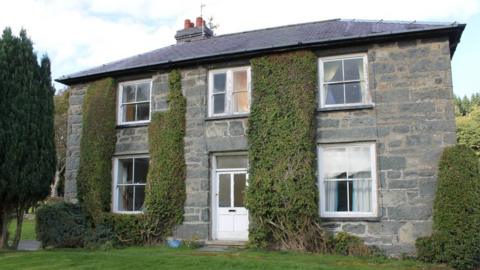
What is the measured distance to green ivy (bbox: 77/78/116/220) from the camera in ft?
47.2

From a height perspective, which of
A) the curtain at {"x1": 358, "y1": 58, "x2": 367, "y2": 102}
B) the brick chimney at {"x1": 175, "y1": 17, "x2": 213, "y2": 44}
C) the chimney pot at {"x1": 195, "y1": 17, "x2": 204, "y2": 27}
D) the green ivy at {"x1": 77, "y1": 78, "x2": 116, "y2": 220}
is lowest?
the green ivy at {"x1": 77, "y1": 78, "x2": 116, "y2": 220}

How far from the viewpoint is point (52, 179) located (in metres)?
13.1

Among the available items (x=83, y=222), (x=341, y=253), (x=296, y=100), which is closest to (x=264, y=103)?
(x=296, y=100)

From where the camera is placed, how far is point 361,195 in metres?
12.0

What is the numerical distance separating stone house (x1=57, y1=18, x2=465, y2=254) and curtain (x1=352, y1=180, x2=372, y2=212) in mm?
25

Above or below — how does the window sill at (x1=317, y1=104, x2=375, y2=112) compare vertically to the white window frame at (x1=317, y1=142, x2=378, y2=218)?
above

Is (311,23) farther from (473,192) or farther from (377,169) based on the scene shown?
(473,192)

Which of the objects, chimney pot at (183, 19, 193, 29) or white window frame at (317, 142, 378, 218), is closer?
white window frame at (317, 142, 378, 218)

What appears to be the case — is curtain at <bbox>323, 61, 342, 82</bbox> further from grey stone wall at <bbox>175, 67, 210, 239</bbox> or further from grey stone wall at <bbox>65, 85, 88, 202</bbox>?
grey stone wall at <bbox>65, 85, 88, 202</bbox>

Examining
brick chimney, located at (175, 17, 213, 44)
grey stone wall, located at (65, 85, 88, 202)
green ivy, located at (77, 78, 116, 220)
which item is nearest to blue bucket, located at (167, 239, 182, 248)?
green ivy, located at (77, 78, 116, 220)

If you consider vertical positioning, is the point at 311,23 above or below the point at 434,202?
above

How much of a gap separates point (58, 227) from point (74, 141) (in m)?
3.13

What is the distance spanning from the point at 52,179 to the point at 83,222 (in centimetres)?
178

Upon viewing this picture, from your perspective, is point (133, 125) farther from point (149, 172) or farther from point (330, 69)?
point (330, 69)
